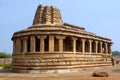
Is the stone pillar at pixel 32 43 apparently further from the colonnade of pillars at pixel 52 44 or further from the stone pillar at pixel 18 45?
the stone pillar at pixel 18 45

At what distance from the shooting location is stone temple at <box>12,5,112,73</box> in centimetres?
2422

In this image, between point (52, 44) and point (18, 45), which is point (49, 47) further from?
point (18, 45)

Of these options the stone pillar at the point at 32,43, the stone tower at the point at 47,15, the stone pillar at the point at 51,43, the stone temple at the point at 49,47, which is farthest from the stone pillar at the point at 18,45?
the stone pillar at the point at 51,43

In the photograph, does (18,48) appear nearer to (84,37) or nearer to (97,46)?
(84,37)

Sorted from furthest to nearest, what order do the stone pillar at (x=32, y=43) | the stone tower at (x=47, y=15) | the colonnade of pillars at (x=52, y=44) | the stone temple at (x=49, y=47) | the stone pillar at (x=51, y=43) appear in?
the stone tower at (x=47, y=15) < the stone pillar at (x=32, y=43) < the colonnade of pillars at (x=52, y=44) < the stone pillar at (x=51, y=43) < the stone temple at (x=49, y=47)

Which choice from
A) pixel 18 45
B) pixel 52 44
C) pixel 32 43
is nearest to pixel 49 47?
pixel 52 44

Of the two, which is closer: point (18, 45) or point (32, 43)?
point (32, 43)

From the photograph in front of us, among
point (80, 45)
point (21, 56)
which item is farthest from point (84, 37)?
point (21, 56)

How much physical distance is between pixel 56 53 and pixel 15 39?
620 cm

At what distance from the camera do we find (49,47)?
24.6m

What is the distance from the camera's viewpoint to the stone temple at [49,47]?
24.2 meters

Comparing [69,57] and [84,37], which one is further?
[84,37]

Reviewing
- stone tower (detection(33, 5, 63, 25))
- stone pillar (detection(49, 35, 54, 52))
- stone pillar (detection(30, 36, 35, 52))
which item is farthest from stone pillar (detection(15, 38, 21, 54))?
stone pillar (detection(49, 35, 54, 52))

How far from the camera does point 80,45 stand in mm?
29094
